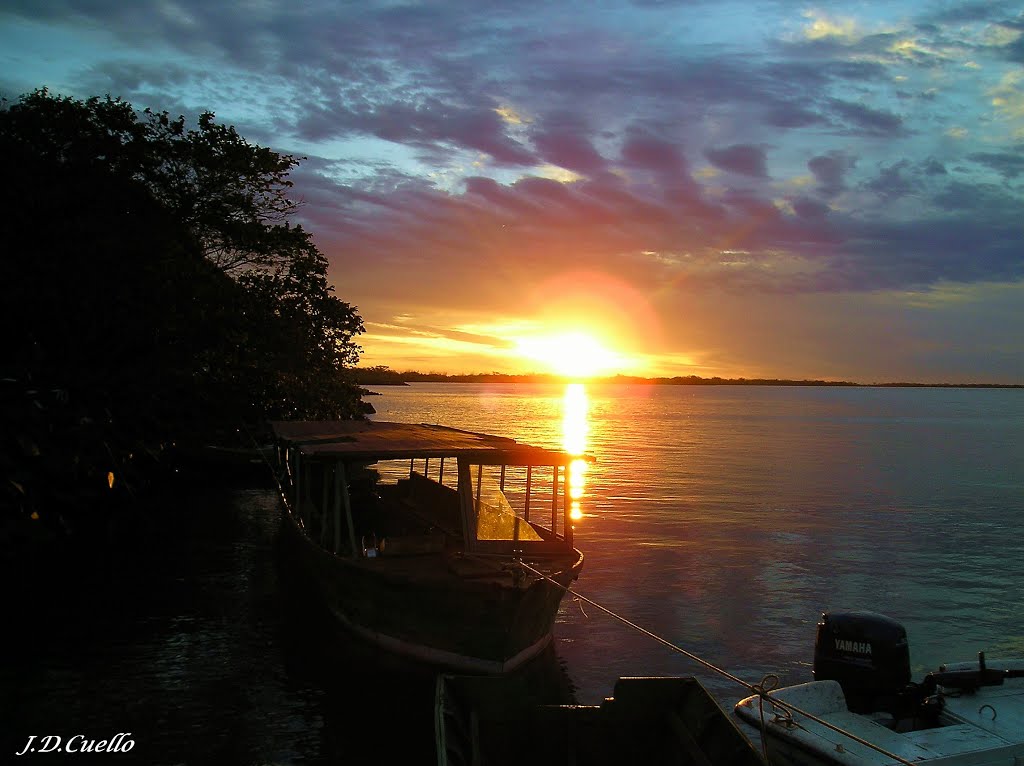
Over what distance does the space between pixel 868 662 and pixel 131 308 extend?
991 inches

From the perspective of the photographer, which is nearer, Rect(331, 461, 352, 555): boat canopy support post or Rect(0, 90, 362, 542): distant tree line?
Rect(331, 461, 352, 555): boat canopy support post

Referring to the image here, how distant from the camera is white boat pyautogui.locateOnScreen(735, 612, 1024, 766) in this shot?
27.8 feet

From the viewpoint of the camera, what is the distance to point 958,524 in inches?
1182

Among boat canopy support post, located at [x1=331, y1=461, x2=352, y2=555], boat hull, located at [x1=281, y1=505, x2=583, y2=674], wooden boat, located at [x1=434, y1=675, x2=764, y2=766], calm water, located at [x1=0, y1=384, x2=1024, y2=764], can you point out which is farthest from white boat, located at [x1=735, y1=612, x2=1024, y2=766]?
boat canopy support post, located at [x1=331, y1=461, x2=352, y2=555]

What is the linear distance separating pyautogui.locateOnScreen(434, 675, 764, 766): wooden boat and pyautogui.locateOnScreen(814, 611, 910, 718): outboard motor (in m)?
2.58

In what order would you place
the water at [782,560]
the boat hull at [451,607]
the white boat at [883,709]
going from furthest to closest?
1. the water at [782,560]
2. the boat hull at [451,607]
3. the white boat at [883,709]

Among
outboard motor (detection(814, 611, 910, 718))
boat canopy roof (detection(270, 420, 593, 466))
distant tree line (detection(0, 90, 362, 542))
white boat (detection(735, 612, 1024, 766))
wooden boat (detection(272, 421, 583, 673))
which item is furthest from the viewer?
distant tree line (detection(0, 90, 362, 542))

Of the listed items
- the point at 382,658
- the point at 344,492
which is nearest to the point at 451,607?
the point at 382,658

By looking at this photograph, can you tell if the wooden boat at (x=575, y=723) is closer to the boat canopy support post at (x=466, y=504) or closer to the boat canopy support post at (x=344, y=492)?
the boat canopy support post at (x=466, y=504)

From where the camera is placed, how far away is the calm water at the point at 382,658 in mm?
11250

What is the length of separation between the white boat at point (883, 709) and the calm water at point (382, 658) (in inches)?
124

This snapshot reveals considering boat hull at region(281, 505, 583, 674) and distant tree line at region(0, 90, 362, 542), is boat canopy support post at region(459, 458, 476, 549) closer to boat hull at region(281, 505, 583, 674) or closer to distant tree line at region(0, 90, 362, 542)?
boat hull at region(281, 505, 583, 674)

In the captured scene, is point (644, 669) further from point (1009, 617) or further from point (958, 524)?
point (958, 524)

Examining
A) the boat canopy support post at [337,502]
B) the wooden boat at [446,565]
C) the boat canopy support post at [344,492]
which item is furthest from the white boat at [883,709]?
the boat canopy support post at [337,502]
